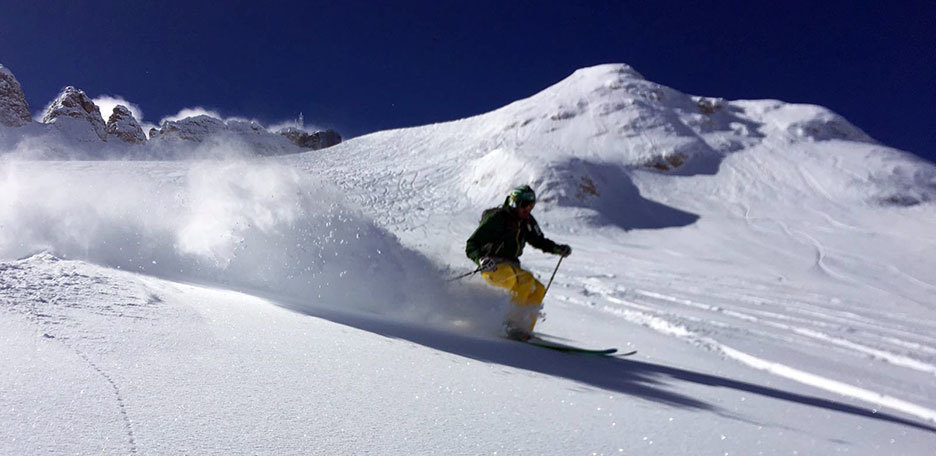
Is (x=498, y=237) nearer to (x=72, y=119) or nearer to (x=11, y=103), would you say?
(x=72, y=119)

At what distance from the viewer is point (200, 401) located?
1933 millimetres

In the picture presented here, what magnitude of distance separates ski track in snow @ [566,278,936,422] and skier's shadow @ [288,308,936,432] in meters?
0.53

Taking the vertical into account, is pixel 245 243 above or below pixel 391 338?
above

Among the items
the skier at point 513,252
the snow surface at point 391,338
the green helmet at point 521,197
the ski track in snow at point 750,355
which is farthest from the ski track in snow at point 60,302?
the ski track in snow at point 750,355

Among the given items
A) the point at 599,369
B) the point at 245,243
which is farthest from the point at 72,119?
the point at 599,369

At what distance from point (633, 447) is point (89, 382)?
216 centimetres

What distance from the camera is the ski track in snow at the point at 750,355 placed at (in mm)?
3934

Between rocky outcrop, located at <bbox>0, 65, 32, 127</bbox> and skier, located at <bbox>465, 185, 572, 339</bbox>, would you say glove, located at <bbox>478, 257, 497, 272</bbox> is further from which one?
rocky outcrop, located at <bbox>0, 65, 32, 127</bbox>

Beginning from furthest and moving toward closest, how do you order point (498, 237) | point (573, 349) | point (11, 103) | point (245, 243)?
point (11, 103), point (245, 243), point (498, 237), point (573, 349)

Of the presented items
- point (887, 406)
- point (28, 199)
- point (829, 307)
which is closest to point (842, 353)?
point (887, 406)

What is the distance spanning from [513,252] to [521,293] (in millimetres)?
561

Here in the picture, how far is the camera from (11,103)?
18725 cm

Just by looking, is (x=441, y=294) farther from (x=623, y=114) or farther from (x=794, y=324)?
(x=623, y=114)

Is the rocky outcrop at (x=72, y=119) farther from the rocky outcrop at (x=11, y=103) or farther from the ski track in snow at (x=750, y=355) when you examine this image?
the ski track in snow at (x=750, y=355)
